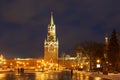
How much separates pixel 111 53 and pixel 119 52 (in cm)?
242

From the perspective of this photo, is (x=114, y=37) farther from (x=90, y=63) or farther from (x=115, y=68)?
(x=90, y=63)

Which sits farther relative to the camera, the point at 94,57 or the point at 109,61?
the point at 94,57

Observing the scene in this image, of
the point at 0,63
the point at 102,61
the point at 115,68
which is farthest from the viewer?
the point at 0,63

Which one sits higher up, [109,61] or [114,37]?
[114,37]

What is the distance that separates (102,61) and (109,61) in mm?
17344

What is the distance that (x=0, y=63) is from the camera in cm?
19000

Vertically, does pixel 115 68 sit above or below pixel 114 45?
below

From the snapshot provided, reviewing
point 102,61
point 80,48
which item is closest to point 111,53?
point 102,61

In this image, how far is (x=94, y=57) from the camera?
360 feet

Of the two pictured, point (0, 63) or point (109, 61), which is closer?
point (109, 61)

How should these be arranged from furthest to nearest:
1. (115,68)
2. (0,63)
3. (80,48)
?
(0,63), (80,48), (115,68)

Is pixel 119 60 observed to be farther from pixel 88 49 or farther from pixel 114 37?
pixel 88 49

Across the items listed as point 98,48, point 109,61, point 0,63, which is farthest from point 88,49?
point 0,63

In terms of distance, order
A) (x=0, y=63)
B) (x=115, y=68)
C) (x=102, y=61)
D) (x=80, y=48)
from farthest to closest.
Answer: (x=0, y=63) → (x=80, y=48) → (x=102, y=61) → (x=115, y=68)
